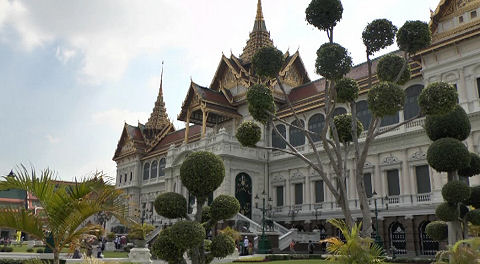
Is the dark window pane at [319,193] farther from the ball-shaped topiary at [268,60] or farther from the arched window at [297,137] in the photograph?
the ball-shaped topiary at [268,60]

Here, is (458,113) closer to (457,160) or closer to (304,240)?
(457,160)

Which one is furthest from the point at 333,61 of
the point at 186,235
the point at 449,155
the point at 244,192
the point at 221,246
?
the point at 244,192

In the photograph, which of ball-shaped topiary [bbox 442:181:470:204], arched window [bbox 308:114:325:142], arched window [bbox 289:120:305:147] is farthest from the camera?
arched window [bbox 289:120:305:147]

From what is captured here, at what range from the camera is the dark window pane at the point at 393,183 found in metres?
26.5

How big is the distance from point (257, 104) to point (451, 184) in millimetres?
6260

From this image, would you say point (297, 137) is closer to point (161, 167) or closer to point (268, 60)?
point (268, 60)

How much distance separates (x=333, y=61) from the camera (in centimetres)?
1328

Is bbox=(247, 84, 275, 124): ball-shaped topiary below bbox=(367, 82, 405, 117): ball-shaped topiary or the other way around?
the other way around

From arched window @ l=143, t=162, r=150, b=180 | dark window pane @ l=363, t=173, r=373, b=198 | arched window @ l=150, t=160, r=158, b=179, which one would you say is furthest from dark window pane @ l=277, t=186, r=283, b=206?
arched window @ l=143, t=162, r=150, b=180

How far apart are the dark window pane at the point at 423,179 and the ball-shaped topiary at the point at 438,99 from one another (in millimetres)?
14084

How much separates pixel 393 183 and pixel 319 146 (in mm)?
6116

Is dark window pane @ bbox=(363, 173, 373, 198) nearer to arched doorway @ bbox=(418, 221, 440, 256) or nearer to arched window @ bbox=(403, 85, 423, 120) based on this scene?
arched doorway @ bbox=(418, 221, 440, 256)

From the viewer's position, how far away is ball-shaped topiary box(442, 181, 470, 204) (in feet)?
40.9

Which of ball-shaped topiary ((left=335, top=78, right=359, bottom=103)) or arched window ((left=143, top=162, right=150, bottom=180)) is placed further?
arched window ((left=143, top=162, right=150, bottom=180))
